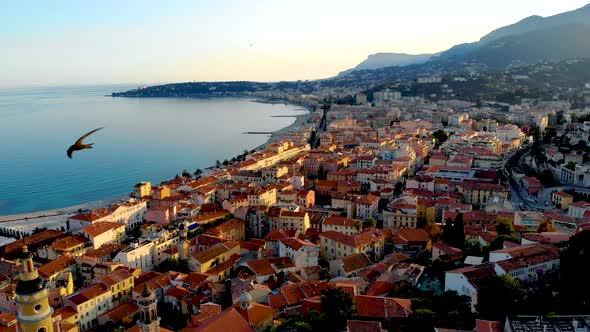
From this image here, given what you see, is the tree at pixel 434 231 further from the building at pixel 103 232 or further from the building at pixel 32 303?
the building at pixel 32 303

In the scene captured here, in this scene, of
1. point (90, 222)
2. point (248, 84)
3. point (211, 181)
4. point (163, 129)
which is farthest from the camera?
point (248, 84)

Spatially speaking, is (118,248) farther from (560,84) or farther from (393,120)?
(560,84)

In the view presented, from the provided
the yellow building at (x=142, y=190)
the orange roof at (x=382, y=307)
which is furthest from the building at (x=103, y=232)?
the orange roof at (x=382, y=307)

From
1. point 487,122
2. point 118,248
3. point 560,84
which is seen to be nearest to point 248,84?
point 560,84

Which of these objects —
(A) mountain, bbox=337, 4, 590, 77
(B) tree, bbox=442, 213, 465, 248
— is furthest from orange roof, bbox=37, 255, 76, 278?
(A) mountain, bbox=337, 4, 590, 77

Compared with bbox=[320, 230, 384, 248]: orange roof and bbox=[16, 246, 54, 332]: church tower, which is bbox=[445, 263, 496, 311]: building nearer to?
bbox=[320, 230, 384, 248]: orange roof

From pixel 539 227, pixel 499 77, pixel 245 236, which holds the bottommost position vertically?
pixel 245 236

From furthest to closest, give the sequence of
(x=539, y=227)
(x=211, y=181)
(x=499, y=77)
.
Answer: (x=499, y=77), (x=211, y=181), (x=539, y=227)

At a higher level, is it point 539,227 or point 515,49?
point 515,49
